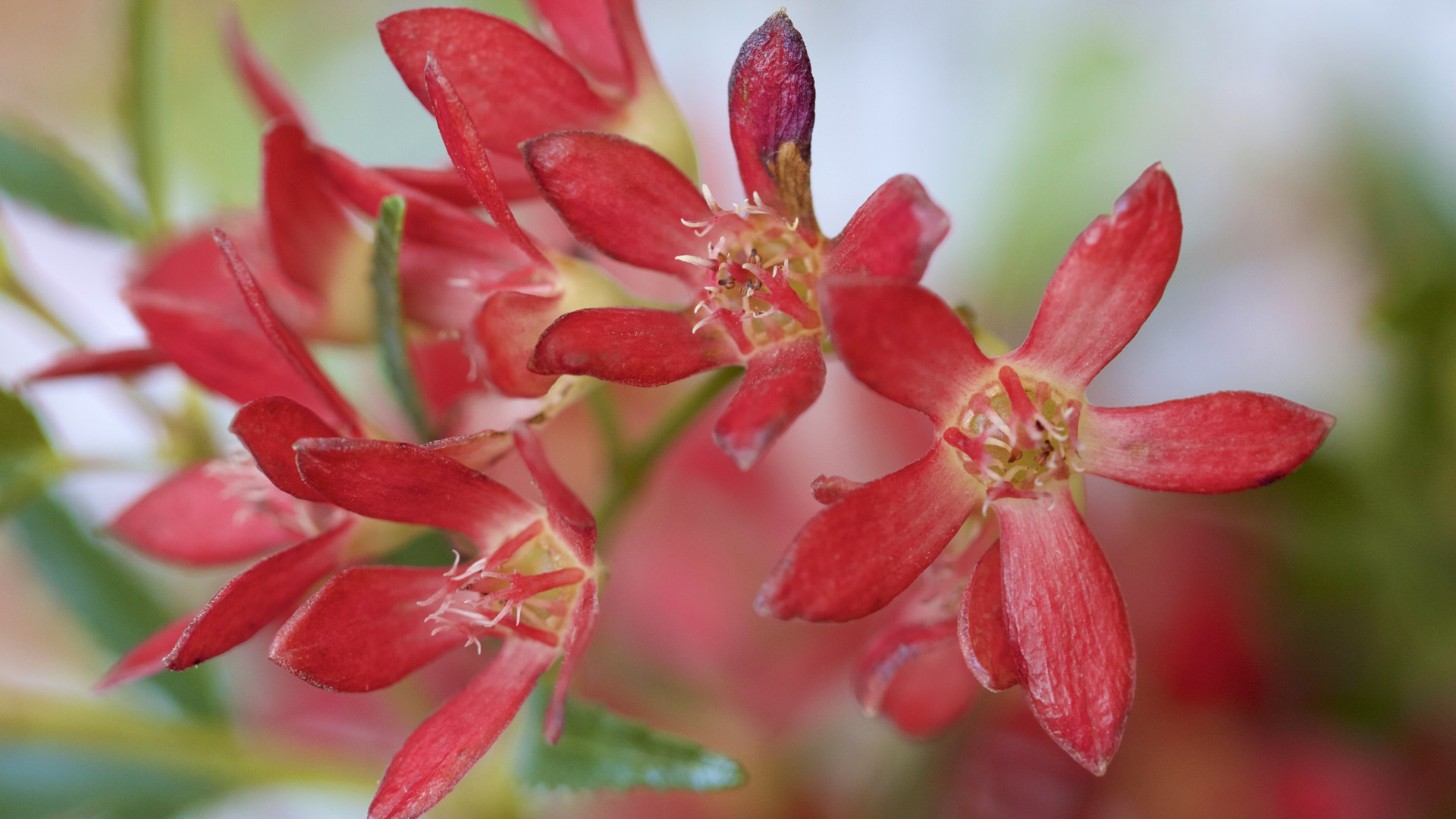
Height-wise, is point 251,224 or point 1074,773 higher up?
point 251,224

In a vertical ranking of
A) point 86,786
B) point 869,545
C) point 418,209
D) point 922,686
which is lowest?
point 86,786

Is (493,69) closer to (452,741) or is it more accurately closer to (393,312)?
(393,312)

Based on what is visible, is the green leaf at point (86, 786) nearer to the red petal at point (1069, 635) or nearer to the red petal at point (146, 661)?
the red petal at point (146, 661)

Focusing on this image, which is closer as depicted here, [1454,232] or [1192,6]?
[1454,232]

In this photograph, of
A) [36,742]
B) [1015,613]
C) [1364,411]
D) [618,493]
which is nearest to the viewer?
[1015,613]

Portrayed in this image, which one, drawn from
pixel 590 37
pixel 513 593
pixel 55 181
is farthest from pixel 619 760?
pixel 55 181

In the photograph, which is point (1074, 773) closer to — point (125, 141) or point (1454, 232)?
point (1454, 232)

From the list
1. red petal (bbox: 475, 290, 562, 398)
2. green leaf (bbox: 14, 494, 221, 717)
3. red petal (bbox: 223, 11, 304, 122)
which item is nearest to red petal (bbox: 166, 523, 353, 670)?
red petal (bbox: 475, 290, 562, 398)

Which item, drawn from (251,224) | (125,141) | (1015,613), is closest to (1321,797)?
(1015,613)
